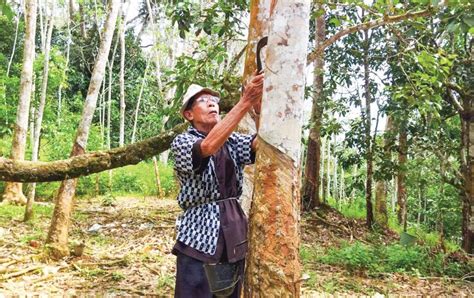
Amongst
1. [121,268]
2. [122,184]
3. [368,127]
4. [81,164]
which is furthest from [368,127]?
[122,184]

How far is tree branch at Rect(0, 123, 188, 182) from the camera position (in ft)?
14.4

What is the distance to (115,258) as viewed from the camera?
18.3ft

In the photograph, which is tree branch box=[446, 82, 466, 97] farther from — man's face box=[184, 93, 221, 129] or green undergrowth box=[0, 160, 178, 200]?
green undergrowth box=[0, 160, 178, 200]

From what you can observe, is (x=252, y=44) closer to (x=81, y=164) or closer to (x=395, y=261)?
(x=81, y=164)

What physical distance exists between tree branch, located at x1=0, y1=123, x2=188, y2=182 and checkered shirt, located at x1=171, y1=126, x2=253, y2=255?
2.56m

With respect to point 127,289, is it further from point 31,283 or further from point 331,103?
point 331,103

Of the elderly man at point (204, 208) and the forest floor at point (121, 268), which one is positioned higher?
the elderly man at point (204, 208)

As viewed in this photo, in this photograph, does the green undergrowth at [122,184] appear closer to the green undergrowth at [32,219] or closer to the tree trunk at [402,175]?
the green undergrowth at [32,219]

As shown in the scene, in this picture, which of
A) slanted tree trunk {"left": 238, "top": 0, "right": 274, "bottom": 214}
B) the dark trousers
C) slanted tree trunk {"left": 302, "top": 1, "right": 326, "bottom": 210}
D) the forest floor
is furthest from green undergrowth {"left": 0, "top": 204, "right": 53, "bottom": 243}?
slanted tree trunk {"left": 302, "top": 1, "right": 326, "bottom": 210}

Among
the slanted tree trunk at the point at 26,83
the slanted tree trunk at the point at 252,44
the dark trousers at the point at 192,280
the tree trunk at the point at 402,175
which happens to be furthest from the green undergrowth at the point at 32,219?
the tree trunk at the point at 402,175

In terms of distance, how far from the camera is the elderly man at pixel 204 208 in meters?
2.37

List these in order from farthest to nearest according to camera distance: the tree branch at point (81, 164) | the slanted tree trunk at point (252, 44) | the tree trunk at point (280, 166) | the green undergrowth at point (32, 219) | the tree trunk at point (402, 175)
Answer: the tree trunk at point (402, 175)
the green undergrowth at point (32, 219)
the tree branch at point (81, 164)
the slanted tree trunk at point (252, 44)
the tree trunk at point (280, 166)

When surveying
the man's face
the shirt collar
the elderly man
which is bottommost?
the elderly man

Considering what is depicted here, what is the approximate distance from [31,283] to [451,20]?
444 centimetres
